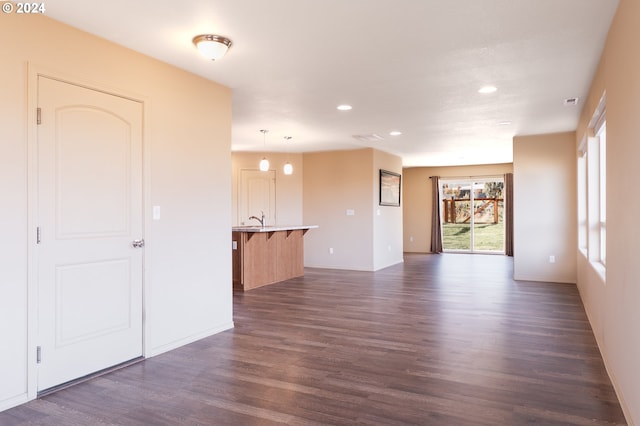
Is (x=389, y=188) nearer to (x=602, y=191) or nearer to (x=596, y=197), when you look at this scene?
(x=596, y=197)

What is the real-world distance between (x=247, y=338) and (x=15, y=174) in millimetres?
2270

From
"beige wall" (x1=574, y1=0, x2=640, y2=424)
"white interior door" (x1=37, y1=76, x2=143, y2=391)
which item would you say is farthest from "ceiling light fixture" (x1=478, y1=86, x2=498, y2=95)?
"white interior door" (x1=37, y1=76, x2=143, y2=391)

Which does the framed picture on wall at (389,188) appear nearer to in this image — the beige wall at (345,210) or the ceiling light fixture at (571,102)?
the beige wall at (345,210)

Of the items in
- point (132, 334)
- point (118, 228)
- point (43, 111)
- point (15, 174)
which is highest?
point (43, 111)

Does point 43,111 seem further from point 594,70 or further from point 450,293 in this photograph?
point 450,293

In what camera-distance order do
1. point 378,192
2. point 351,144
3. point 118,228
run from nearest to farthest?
1. point 118,228
2. point 351,144
3. point 378,192

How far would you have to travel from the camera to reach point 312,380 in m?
3.02

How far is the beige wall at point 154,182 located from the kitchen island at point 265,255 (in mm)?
2214

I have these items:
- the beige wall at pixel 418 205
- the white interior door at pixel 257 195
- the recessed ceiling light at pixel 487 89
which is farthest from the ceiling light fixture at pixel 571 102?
the beige wall at pixel 418 205

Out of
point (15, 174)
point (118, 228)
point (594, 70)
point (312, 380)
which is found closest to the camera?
point (15, 174)

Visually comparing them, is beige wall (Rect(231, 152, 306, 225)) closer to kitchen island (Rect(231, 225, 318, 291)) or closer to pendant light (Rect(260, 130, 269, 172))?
pendant light (Rect(260, 130, 269, 172))

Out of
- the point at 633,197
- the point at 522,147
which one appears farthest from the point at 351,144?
the point at 633,197

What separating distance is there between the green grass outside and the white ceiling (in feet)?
20.6

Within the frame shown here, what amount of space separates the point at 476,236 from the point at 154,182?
33.8 ft
